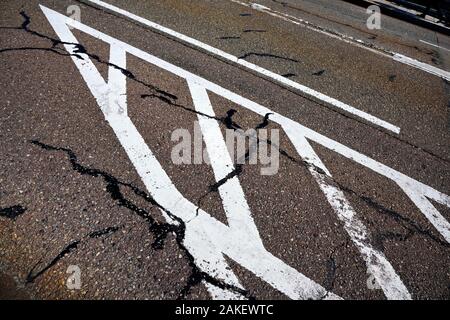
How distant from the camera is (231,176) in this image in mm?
3158

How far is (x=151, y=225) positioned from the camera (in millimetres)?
2596

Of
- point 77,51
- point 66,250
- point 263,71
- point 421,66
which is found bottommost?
point 66,250

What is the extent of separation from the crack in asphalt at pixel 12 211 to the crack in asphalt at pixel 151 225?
0.54 meters

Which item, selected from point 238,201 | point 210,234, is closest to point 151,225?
point 210,234

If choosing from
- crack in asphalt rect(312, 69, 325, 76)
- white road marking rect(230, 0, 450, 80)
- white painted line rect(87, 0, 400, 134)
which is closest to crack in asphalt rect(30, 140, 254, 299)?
white painted line rect(87, 0, 400, 134)

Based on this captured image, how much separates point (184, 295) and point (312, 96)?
3417mm

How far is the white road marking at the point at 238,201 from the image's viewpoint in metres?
2.45

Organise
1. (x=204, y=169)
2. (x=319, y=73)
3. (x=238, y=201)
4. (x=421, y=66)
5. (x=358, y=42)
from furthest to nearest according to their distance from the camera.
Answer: (x=358, y=42) → (x=421, y=66) → (x=319, y=73) → (x=204, y=169) → (x=238, y=201)

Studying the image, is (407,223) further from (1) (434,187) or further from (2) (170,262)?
(2) (170,262)

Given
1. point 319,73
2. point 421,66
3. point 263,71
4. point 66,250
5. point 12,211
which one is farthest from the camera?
point 421,66

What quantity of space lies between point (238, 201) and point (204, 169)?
0.51 meters

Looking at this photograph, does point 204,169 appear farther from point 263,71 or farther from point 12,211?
point 263,71

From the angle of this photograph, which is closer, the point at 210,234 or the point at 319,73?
the point at 210,234

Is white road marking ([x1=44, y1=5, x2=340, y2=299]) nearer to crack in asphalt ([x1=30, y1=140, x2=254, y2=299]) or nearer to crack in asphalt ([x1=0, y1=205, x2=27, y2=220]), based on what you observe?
crack in asphalt ([x1=30, y1=140, x2=254, y2=299])
